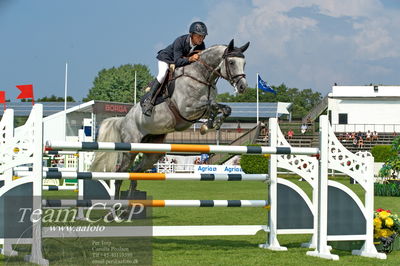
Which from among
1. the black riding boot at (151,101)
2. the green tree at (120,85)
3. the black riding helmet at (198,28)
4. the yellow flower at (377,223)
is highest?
the green tree at (120,85)

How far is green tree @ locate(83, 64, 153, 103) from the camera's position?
81.8 metres

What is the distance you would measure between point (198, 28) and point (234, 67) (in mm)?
634

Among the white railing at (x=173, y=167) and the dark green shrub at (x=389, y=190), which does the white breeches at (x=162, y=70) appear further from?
the white railing at (x=173, y=167)

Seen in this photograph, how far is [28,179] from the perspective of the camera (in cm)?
527

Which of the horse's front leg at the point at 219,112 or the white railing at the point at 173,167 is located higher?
the horse's front leg at the point at 219,112

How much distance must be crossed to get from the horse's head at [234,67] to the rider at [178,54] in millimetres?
417

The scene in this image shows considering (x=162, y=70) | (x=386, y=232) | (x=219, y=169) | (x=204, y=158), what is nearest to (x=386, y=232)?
(x=386, y=232)

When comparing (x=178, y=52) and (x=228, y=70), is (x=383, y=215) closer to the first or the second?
(x=228, y=70)

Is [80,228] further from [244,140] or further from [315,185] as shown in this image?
[244,140]

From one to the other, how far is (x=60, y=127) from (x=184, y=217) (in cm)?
2583

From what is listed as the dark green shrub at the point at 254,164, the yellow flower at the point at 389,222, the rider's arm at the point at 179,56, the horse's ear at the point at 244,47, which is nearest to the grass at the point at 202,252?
the yellow flower at the point at 389,222

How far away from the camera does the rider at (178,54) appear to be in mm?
7258

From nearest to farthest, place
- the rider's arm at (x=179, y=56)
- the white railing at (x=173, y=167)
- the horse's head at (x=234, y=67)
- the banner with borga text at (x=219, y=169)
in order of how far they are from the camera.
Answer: the horse's head at (x=234, y=67) → the rider's arm at (x=179, y=56) → the banner with borga text at (x=219, y=169) → the white railing at (x=173, y=167)

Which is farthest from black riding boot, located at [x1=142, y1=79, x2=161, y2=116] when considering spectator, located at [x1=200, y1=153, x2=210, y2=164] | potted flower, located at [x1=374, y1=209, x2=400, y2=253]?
spectator, located at [x1=200, y1=153, x2=210, y2=164]
